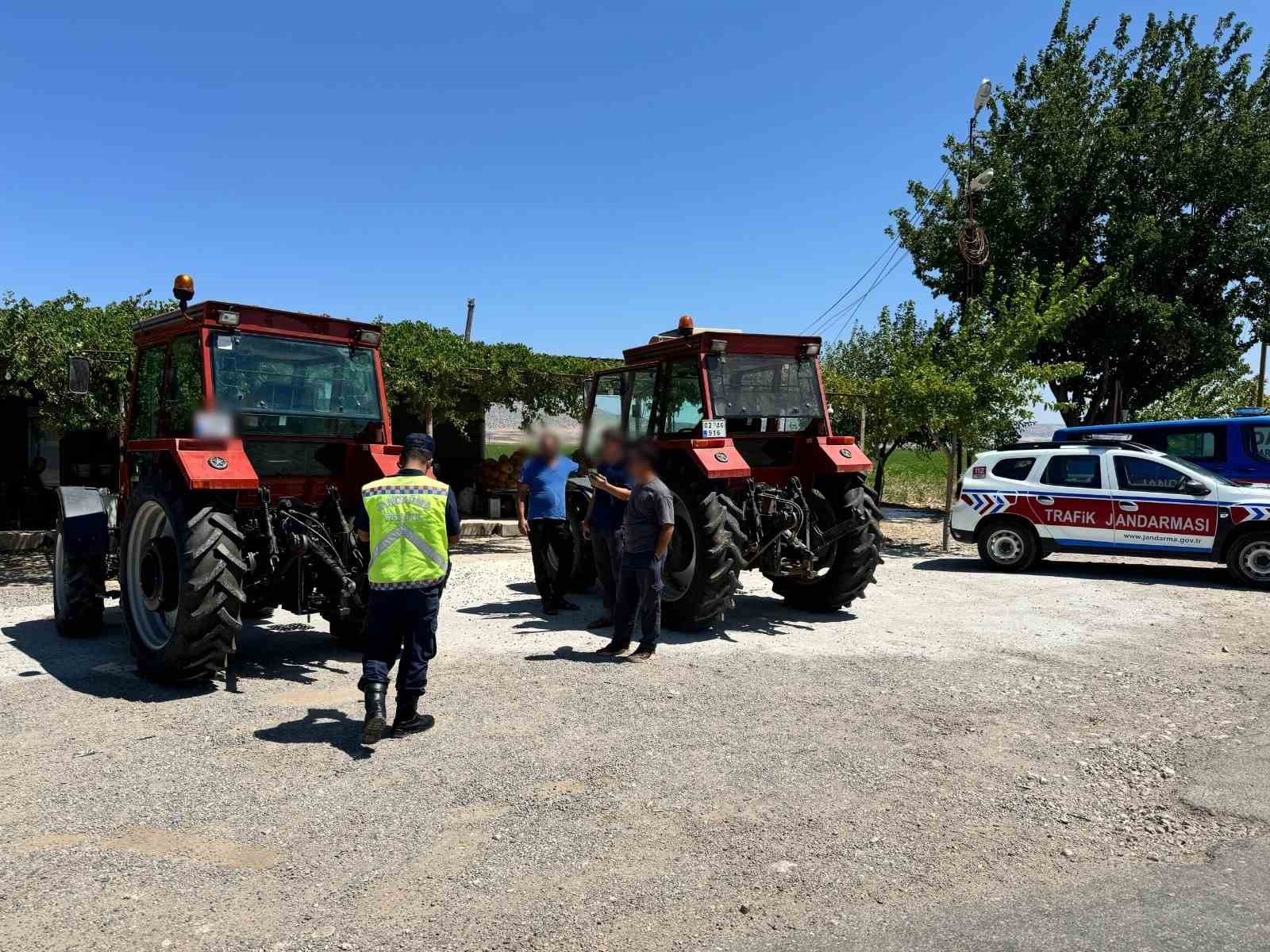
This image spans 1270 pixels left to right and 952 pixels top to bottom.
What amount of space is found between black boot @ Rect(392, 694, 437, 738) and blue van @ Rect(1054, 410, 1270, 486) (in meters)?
10.6

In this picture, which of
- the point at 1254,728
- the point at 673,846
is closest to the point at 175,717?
the point at 673,846

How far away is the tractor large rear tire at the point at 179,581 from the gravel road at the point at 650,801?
267mm

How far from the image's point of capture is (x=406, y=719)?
17.1 ft

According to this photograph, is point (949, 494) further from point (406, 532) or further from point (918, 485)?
point (918, 485)

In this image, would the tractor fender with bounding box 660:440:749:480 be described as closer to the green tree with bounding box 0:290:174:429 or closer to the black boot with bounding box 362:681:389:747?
the black boot with bounding box 362:681:389:747

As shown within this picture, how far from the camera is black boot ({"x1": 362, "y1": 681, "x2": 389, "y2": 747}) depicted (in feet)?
16.2

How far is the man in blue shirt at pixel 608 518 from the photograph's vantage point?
8009mm

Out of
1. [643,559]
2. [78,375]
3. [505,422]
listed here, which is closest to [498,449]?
[505,422]

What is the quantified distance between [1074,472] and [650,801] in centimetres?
980

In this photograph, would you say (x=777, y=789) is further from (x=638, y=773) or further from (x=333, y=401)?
(x=333, y=401)

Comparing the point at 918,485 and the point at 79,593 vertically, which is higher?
the point at 918,485

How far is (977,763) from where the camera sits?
4902 millimetres

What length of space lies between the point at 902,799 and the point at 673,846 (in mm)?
1229

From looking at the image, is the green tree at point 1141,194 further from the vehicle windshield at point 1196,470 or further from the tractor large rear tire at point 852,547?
the tractor large rear tire at point 852,547
